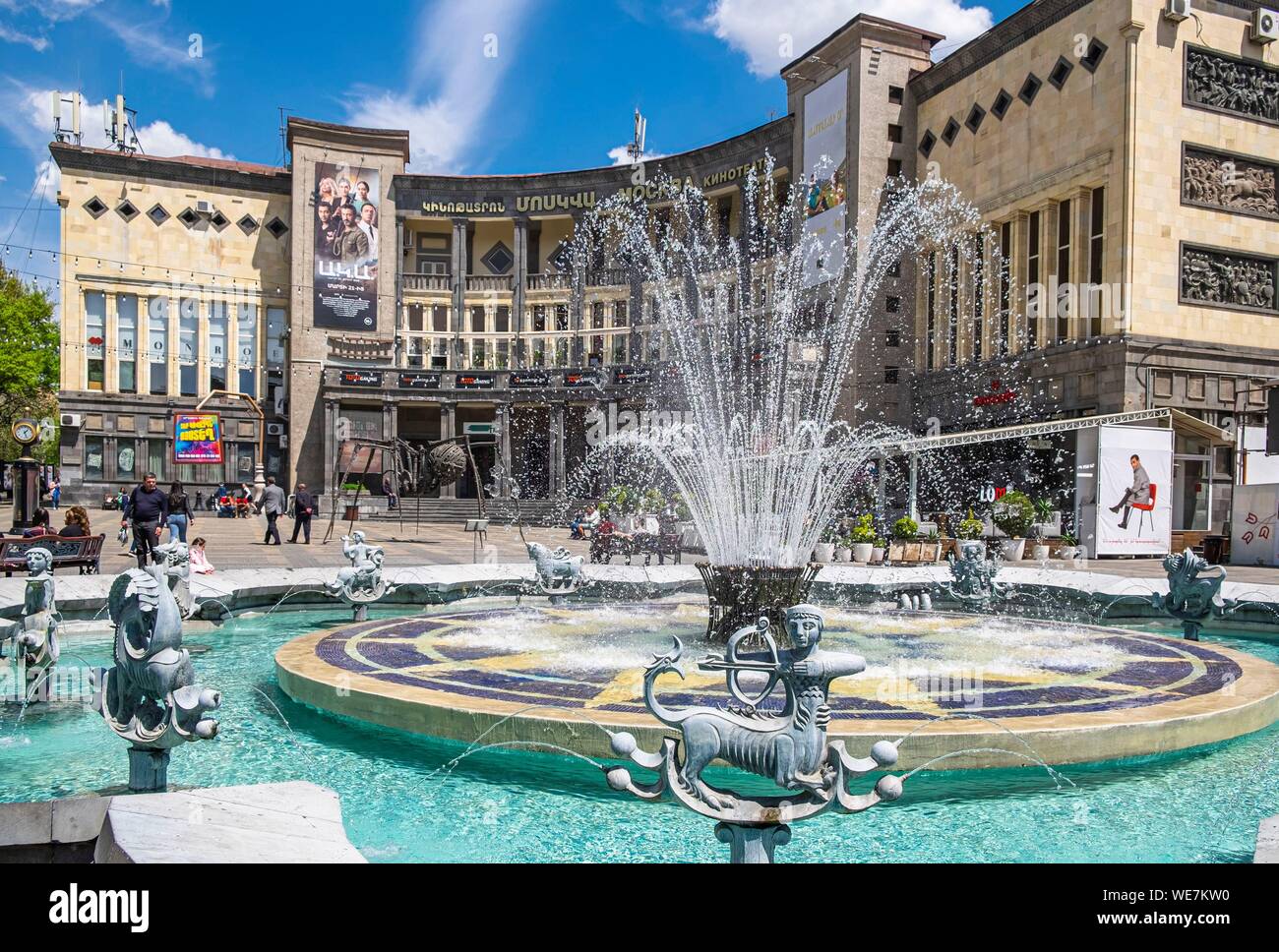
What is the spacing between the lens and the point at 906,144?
Answer: 34.9 m

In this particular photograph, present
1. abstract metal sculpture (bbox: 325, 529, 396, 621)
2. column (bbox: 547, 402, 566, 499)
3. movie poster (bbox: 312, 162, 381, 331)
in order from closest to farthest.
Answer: abstract metal sculpture (bbox: 325, 529, 396, 621) → column (bbox: 547, 402, 566, 499) → movie poster (bbox: 312, 162, 381, 331)

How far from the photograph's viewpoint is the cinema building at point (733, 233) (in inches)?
1002

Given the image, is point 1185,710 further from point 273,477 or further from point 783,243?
point 273,477

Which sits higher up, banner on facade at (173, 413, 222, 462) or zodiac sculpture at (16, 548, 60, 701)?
banner on facade at (173, 413, 222, 462)

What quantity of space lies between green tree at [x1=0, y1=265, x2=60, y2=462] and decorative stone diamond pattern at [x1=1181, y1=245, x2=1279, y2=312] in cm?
5130

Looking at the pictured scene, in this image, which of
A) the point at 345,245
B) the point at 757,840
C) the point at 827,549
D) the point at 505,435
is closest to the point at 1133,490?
the point at 827,549

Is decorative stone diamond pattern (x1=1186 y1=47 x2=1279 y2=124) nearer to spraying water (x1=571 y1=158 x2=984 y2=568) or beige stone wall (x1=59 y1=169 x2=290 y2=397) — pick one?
spraying water (x1=571 y1=158 x2=984 y2=568)

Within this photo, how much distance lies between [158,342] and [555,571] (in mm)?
41946

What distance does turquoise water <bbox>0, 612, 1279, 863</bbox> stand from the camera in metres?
4.38

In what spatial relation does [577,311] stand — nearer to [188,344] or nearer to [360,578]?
[188,344]

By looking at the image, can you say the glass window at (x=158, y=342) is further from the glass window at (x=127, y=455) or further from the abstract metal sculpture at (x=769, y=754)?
the abstract metal sculpture at (x=769, y=754)

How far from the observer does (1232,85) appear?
26250 mm

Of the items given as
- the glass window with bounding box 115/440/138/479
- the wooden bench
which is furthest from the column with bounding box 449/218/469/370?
the wooden bench
